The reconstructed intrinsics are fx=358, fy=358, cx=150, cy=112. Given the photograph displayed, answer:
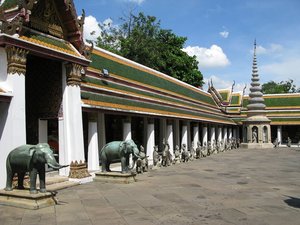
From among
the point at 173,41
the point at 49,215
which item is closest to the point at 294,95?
the point at 173,41

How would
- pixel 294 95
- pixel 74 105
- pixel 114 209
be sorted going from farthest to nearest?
1. pixel 294 95
2. pixel 74 105
3. pixel 114 209

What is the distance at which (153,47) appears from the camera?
158ft

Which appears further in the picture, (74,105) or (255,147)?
(255,147)

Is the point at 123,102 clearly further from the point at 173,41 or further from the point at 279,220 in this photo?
the point at 173,41

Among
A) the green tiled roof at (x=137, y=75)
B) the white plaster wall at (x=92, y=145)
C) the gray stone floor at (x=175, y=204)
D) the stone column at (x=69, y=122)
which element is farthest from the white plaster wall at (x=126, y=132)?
the stone column at (x=69, y=122)

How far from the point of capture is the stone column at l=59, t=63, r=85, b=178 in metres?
15.0

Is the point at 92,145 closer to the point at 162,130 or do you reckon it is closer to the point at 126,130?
the point at 126,130

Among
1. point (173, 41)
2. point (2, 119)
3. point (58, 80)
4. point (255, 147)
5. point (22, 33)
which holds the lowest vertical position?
point (255, 147)

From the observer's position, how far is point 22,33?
1256cm

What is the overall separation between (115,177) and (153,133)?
956cm

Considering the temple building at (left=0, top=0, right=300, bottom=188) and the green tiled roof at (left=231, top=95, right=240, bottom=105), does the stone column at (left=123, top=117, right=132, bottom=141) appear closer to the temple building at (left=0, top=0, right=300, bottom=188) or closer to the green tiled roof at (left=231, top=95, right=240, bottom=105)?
the temple building at (left=0, top=0, right=300, bottom=188)

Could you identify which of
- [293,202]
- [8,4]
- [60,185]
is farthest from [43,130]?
[293,202]

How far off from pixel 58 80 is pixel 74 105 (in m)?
1.30

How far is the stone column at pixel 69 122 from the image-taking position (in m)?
15.0
